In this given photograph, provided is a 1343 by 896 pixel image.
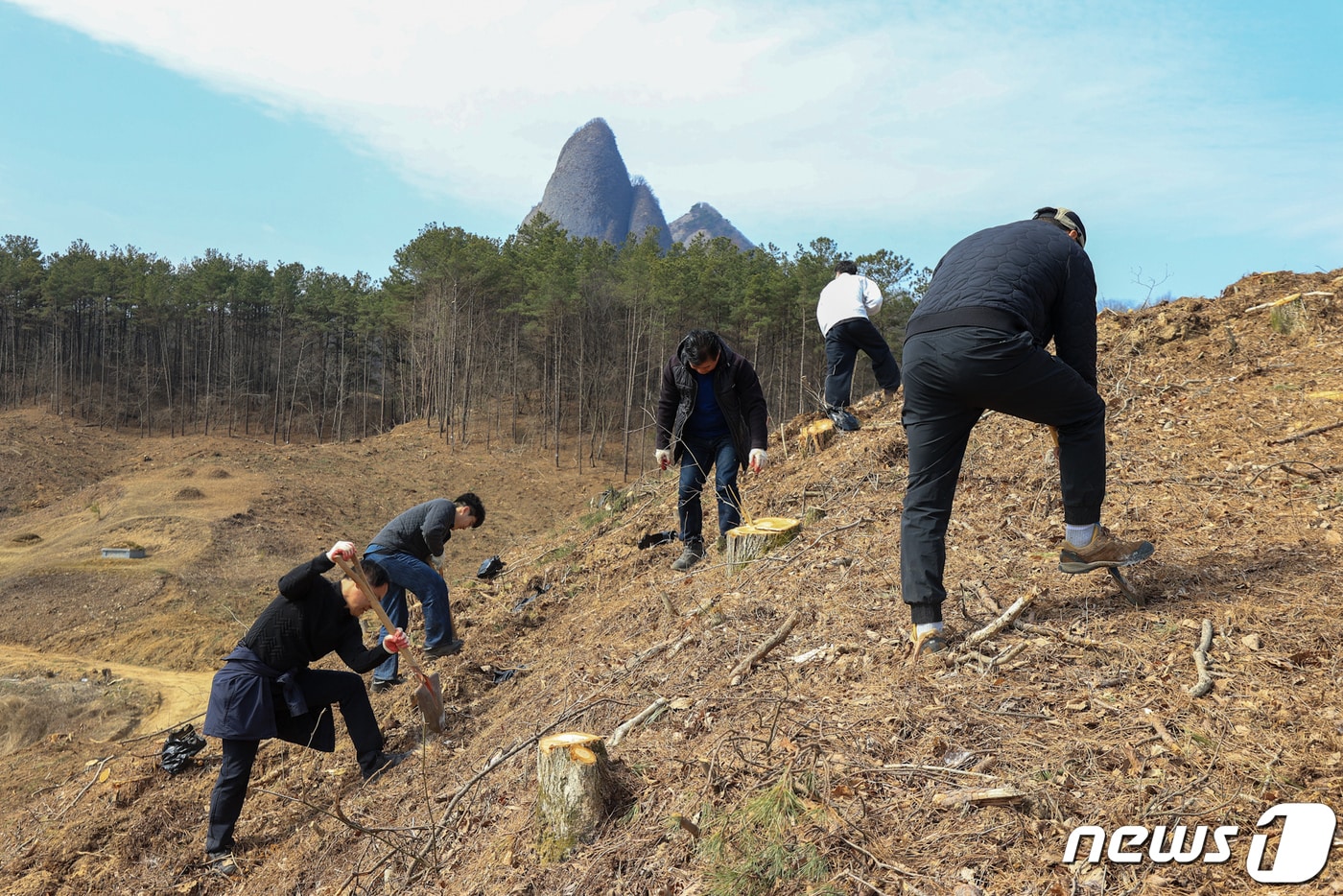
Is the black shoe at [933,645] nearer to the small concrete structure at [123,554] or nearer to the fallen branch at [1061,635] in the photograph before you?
the fallen branch at [1061,635]

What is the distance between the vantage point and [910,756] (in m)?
2.84

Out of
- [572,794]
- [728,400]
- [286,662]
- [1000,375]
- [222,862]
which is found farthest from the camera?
[728,400]

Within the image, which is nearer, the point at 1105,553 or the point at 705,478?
the point at 1105,553

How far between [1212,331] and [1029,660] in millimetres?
5942

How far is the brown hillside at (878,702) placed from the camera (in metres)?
2.54

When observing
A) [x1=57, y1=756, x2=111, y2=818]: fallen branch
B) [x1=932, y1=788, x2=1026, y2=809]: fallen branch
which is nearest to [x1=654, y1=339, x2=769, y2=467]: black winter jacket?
[x1=932, y1=788, x2=1026, y2=809]: fallen branch

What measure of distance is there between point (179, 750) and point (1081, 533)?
5.65 m

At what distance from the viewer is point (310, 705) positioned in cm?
477

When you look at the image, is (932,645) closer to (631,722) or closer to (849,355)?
(631,722)

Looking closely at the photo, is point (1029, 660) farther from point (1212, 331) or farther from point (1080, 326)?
point (1212, 331)

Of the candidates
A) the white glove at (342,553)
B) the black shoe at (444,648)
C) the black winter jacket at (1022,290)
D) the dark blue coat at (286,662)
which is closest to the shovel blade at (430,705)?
the dark blue coat at (286,662)

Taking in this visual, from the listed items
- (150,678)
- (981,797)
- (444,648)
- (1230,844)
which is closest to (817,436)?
(444,648)

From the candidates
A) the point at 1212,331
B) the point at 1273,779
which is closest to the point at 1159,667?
the point at 1273,779

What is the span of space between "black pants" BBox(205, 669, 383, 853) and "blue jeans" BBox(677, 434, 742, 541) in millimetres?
2590
